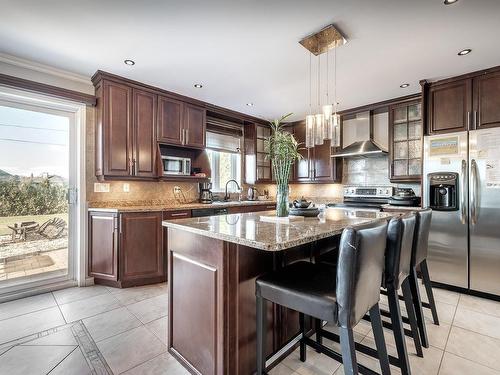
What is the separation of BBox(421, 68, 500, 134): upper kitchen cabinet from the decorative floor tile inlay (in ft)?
13.3

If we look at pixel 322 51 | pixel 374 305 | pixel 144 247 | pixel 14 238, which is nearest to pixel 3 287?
pixel 14 238

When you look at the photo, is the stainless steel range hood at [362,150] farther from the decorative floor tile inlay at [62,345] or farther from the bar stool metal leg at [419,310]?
the decorative floor tile inlay at [62,345]

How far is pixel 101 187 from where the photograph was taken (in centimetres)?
324

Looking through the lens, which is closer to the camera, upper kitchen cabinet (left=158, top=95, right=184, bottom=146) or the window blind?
upper kitchen cabinet (left=158, top=95, right=184, bottom=146)

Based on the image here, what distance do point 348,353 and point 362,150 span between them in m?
3.56

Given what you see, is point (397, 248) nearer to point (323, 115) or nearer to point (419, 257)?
point (419, 257)

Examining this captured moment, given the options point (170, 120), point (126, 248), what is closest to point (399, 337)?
point (126, 248)

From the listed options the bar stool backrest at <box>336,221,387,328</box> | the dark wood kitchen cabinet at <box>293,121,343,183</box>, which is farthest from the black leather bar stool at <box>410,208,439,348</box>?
the dark wood kitchen cabinet at <box>293,121,343,183</box>

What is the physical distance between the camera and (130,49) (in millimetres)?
2463

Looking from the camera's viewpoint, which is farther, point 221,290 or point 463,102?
point 463,102

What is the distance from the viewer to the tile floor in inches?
65.3

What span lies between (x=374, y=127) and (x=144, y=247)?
3.94m

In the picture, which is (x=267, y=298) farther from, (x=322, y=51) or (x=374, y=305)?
(x=322, y=51)

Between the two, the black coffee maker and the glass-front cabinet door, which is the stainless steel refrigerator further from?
the glass-front cabinet door
